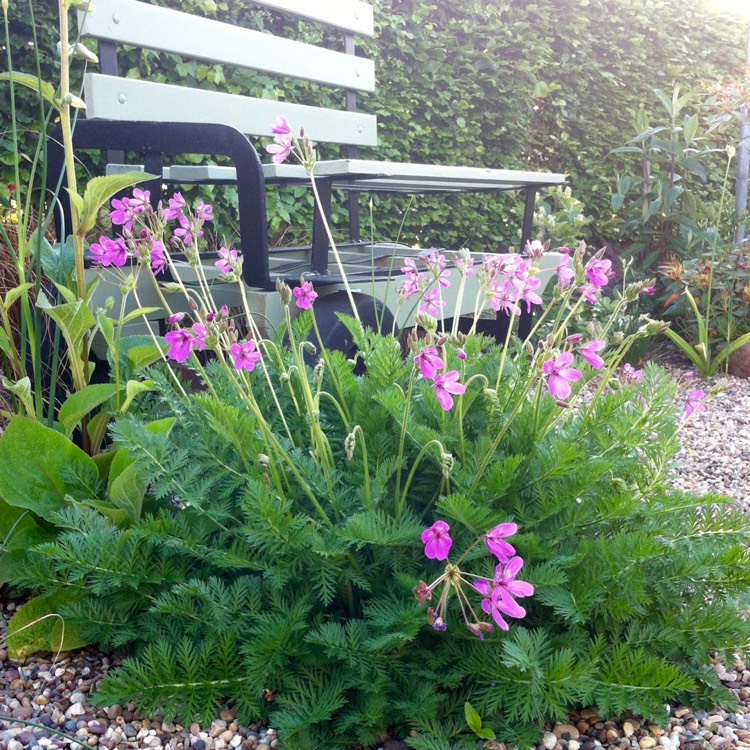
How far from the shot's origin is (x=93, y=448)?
165 centimetres

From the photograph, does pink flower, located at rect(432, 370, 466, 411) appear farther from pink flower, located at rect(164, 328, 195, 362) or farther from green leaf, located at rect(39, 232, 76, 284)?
green leaf, located at rect(39, 232, 76, 284)

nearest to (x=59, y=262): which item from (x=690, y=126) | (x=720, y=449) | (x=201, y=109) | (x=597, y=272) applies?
(x=597, y=272)

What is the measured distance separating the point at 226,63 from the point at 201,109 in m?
0.40

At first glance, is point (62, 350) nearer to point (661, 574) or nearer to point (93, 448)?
point (93, 448)

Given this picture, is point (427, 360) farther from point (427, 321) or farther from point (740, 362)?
point (740, 362)

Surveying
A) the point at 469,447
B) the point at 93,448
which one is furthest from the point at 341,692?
the point at 93,448

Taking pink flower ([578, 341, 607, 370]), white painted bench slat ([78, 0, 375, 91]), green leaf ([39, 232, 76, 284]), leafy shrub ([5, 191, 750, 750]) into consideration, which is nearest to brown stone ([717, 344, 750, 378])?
white painted bench slat ([78, 0, 375, 91])

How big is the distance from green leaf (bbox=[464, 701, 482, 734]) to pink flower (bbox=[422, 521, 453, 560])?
26 cm

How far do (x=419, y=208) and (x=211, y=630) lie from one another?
417 cm

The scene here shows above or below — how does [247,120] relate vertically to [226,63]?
below

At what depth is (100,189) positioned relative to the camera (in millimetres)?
1461

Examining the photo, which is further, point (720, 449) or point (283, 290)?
point (720, 449)

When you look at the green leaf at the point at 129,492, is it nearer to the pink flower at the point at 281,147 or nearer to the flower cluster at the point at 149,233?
the flower cluster at the point at 149,233

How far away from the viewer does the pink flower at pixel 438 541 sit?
968 millimetres
